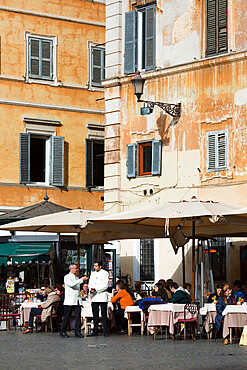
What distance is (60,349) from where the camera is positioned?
16172 millimetres

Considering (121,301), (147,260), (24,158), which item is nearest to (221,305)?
(121,301)

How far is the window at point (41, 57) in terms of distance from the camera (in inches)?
1230

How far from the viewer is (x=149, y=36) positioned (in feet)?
82.9

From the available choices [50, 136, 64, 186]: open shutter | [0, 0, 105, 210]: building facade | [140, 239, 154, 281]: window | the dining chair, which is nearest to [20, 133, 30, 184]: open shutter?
[0, 0, 105, 210]: building facade

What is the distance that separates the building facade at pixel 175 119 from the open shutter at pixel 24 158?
17.2 feet

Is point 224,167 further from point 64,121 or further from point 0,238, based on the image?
point 64,121

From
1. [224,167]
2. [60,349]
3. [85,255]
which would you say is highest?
[224,167]

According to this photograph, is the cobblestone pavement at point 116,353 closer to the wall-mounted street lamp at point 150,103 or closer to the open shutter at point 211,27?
the wall-mounted street lamp at point 150,103

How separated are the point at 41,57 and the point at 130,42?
6.53 meters

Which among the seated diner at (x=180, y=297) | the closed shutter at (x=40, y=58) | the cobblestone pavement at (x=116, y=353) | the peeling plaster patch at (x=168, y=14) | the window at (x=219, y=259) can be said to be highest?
the closed shutter at (x=40, y=58)

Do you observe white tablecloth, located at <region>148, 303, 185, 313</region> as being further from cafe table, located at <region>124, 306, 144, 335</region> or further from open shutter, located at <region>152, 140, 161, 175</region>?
open shutter, located at <region>152, 140, 161, 175</region>

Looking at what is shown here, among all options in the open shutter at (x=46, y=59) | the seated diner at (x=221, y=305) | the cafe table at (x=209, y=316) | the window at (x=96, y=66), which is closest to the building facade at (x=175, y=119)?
the cafe table at (x=209, y=316)

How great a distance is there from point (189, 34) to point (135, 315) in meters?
7.88

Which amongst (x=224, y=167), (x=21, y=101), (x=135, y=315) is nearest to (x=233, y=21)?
(x=224, y=167)
